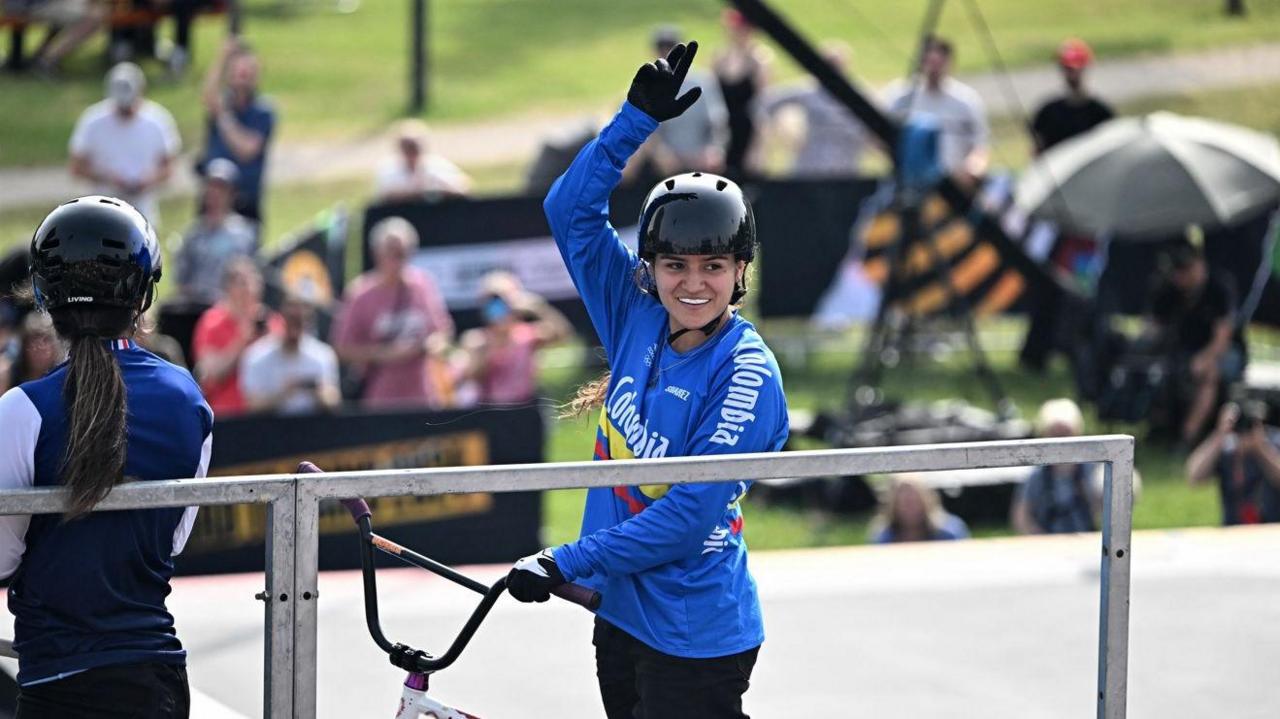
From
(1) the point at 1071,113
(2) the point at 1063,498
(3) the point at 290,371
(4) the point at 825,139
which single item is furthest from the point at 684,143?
(2) the point at 1063,498

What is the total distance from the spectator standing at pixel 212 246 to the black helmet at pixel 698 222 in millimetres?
8414

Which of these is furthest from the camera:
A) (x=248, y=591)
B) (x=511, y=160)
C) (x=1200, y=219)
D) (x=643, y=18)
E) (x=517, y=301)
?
(x=643, y=18)

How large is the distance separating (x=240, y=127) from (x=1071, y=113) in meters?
5.92

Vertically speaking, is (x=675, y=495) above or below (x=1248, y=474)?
below

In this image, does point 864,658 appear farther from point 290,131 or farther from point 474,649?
point 290,131

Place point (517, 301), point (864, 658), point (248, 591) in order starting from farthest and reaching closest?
point (517, 301) < point (248, 591) < point (864, 658)

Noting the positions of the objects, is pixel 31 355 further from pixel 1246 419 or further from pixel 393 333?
pixel 1246 419

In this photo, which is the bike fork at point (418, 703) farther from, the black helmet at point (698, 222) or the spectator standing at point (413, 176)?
the spectator standing at point (413, 176)

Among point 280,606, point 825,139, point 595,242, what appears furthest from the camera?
point 825,139

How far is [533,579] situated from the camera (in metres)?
3.79

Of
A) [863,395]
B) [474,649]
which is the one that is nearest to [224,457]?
[474,649]

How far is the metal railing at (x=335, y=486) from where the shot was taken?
357 centimetres

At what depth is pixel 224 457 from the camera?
29.3ft

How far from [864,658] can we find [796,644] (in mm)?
264
